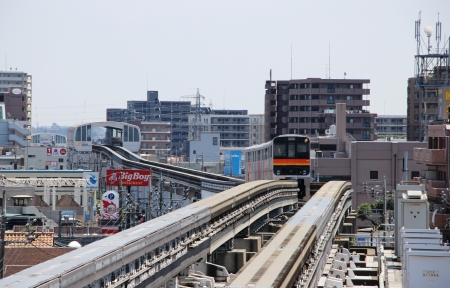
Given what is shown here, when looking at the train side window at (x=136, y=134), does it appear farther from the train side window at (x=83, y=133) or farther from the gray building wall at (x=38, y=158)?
the train side window at (x=83, y=133)

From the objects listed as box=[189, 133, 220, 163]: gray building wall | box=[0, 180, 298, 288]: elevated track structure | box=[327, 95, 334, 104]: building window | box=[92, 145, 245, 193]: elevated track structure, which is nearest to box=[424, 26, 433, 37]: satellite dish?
box=[92, 145, 245, 193]: elevated track structure

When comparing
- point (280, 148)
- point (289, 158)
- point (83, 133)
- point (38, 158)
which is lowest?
point (38, 158)

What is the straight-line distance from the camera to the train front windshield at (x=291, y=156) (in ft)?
113

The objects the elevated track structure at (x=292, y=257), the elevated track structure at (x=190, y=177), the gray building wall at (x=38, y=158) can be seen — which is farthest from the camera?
the gray building wall at (x=38, y=158)

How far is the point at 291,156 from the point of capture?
114 ft

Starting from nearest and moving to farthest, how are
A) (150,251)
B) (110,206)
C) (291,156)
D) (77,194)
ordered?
(150,251), (291,156), (110,206), (77,194)

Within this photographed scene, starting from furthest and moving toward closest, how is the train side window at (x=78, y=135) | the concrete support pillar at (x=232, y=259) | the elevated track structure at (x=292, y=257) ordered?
the train side window at (x=78, y=135)
the concrete support pillar at (x=232, y=259)
the elevated track structure at (x=292, y=257)

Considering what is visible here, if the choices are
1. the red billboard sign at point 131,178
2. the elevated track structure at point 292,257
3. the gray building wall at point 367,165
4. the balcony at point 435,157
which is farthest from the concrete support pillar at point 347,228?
the gray building wall at point 367,165

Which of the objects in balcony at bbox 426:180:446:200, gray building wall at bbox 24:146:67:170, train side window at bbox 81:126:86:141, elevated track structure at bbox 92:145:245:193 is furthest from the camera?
gray building wall at bbox 24:146:67:170

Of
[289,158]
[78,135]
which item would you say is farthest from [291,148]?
[78,135]

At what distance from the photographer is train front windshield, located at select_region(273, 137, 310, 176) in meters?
34.6

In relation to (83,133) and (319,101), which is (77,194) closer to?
(83,133)

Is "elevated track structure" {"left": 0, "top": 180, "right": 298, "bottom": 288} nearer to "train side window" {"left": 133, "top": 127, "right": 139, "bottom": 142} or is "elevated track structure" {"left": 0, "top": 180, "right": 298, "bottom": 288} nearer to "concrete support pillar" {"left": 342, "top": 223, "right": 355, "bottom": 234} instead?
"concrete support pillar" {"left": 342, "top": 223, "right": 355, "bottom": 234}

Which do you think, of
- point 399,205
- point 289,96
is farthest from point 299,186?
point 289,96
